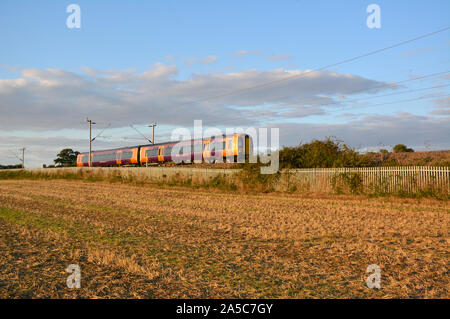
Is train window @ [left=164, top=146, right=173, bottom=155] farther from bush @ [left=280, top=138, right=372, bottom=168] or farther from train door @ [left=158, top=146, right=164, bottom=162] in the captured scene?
bush @ [left=280, top=138, right=372, bottom=168]

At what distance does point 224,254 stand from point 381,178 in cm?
1637

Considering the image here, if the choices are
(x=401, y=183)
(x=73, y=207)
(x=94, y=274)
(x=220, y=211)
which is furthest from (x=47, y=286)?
(x=401, y=183)

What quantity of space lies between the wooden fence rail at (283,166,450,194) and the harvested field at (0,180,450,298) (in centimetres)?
556

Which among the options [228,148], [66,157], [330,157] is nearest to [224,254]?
[330,157]

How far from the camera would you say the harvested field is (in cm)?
577

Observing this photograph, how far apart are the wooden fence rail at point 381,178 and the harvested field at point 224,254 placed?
5560 millimetres

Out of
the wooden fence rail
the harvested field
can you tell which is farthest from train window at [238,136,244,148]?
the harvested field

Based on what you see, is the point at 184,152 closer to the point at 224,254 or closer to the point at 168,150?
the point at 168,150

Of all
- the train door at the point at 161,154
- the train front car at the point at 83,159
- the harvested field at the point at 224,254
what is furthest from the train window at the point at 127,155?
the harvested field at the point at 224,254

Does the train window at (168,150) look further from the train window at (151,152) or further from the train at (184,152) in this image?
the train window at (151,152)

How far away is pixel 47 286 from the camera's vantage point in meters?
5.89

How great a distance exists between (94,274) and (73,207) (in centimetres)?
1151

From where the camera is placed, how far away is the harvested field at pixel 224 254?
5.77m
